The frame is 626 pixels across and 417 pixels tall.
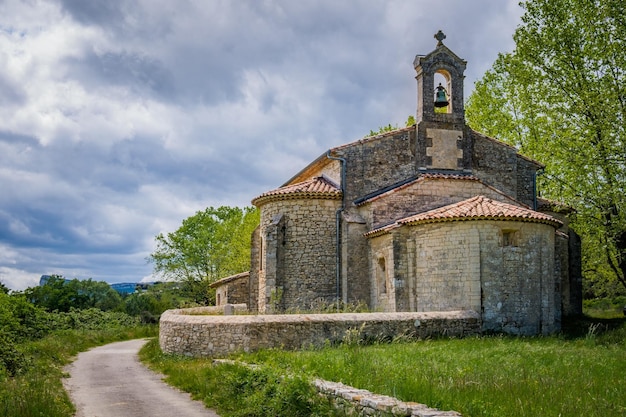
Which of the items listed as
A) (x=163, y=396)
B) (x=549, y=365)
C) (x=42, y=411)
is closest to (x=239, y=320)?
(x=163, y=396)

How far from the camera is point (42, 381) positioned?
11758mm

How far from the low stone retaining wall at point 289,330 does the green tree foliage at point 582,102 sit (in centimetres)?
789

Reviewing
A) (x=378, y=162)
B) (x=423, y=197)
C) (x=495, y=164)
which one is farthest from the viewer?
(x=495, y=164)

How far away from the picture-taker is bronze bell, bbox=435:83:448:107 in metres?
23.4

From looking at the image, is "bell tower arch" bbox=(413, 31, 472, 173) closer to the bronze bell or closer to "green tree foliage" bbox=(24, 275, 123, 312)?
the bronze bell

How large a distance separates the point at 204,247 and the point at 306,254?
3083 cm

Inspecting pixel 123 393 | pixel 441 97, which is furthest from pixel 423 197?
pixel 123 393

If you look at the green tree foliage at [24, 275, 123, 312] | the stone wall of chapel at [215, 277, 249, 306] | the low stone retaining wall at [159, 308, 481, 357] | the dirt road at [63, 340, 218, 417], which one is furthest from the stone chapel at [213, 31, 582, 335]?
the green tree foliage at [24, 275, 123, 312]

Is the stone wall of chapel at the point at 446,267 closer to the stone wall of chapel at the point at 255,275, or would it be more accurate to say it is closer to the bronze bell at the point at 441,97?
the bronze bell at the point at 441,97

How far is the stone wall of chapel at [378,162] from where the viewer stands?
2283 cm

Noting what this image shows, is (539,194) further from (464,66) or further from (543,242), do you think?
(543,242)

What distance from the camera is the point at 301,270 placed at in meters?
22.2

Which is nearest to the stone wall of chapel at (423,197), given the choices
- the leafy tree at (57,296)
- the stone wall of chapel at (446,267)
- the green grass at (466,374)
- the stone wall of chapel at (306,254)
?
the stone wall of chapel at (306,254)

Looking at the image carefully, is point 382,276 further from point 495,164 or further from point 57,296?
point 57,296
